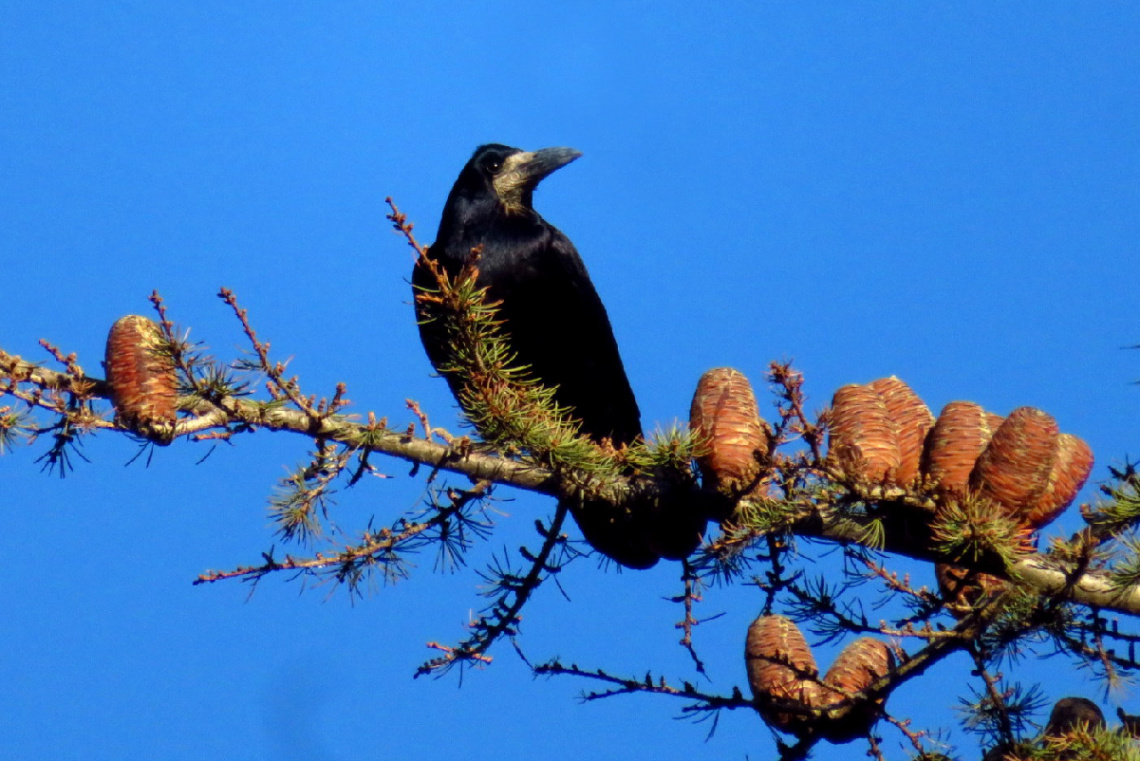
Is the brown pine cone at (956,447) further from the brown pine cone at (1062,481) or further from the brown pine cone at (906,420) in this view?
the brown pine cone at (1062,481)

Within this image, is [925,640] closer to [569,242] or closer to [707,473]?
[707,473]

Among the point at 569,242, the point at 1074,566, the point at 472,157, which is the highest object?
the point at 472,157

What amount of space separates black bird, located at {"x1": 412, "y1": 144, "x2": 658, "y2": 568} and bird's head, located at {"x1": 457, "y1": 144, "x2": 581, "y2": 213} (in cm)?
1

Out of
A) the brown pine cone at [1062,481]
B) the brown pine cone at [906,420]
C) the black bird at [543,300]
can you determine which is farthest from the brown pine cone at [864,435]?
the black bird at [543,300]

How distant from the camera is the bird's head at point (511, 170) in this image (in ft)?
17.4

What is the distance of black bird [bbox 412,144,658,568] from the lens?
484 centimetres

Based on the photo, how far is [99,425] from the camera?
7.89ft

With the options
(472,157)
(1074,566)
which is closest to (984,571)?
(1074,566)

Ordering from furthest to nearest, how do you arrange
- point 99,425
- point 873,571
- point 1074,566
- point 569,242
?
point 569,242, point 99,425, point 873,571, point 1074,566

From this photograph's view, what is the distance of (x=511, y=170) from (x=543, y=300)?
0.89 m

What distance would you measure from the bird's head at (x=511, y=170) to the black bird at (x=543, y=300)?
14mm

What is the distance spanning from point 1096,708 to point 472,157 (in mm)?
4009

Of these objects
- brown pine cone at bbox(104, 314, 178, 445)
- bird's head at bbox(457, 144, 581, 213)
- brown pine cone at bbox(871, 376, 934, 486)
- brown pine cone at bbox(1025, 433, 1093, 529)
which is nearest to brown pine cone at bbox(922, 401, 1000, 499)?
brown pine cone at bbox(871, 376, 934, 486)

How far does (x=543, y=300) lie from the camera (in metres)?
4.89
